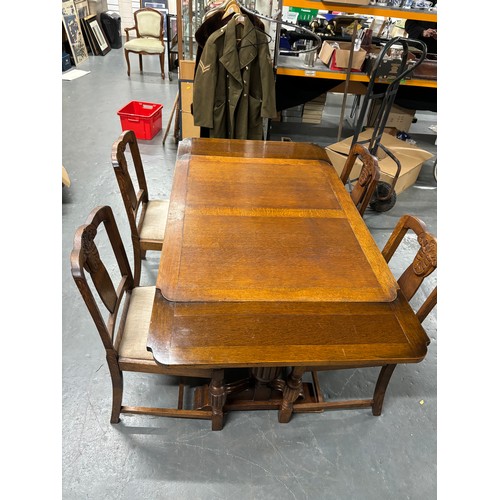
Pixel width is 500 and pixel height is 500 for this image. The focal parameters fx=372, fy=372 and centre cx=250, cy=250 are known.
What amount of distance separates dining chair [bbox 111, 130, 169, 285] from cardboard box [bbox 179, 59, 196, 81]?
61.5 inches

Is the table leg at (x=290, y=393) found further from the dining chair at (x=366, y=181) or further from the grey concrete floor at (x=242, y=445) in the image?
the dining chair at (x=366, y=181)

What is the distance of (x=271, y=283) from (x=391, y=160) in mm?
2652

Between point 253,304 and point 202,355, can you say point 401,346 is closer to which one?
point 253,304

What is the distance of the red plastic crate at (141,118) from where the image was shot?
12.7 ft

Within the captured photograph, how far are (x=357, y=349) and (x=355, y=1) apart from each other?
2679mm

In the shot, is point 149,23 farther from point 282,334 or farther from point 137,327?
point 282,334

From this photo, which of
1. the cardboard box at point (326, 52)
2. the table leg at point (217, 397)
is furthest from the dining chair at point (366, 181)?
the cardboard box at point (326, 52)

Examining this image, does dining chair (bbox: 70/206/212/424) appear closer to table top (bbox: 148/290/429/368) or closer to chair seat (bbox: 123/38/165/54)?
table top (bbox: 148/290/429/368)

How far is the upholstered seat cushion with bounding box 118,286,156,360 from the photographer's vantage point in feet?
4.68

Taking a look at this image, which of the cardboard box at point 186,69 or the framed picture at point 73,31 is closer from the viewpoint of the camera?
the cardboard box at point 186,69

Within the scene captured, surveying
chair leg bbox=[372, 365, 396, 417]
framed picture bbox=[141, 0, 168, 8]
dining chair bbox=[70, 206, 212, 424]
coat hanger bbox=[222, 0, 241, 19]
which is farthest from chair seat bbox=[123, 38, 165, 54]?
chair leg bbox=[372, 365, 396, 417]

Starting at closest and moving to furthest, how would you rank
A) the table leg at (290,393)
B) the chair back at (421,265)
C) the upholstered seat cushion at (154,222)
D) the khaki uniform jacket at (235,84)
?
the chair back at (421,265) → the table leg at (290,393) → the upholstered seat cushion at (154,222) → the khaki uniform jacket at (235,84)

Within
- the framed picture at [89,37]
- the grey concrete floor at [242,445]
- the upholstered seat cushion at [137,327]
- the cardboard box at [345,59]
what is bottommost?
the grey concrete floor at [242,445]

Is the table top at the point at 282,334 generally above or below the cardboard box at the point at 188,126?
above
